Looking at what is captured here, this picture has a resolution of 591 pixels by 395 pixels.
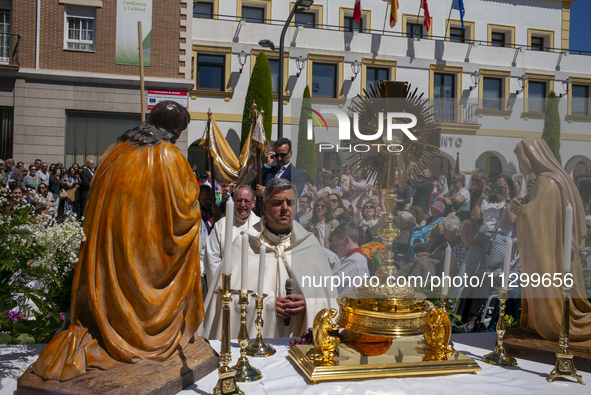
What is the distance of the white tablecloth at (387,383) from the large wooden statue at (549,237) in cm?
25

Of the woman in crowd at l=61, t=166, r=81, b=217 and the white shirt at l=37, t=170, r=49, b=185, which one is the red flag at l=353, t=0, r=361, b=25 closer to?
the woman in crowd at l=61, t=166, r=81, b=217

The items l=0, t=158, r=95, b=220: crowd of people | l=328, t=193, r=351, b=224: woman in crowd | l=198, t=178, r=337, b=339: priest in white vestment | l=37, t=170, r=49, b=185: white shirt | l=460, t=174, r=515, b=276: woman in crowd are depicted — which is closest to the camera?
l=328, t=193, r=351, b=224: woman in crowd

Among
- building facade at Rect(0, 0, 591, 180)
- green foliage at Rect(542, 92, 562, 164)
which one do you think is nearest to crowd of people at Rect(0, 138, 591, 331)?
green foliage at Rect(542, 92, 562, 164)

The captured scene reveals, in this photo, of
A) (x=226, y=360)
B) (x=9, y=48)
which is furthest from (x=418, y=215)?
(x=9, y=48)

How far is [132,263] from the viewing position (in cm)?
199

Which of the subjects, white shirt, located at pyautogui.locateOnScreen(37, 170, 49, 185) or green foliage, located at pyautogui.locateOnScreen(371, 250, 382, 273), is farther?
white shirt, located at pyautogui.locateOnScreen(37, 170, 49, 185)

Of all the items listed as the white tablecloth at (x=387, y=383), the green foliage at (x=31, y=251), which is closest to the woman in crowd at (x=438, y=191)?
the white tablecloth at (x=387, y=383)

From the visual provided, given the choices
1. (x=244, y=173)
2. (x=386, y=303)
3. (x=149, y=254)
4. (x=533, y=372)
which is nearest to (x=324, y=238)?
(x=386, y=303)

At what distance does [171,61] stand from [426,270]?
544 inches

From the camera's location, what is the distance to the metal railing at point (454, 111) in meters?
2.47

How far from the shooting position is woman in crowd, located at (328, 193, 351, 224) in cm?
247

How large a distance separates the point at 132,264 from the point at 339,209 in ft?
3.48

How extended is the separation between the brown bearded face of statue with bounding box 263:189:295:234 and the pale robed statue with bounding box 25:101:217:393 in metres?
1.05

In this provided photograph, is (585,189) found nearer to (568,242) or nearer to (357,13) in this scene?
(568,242)
